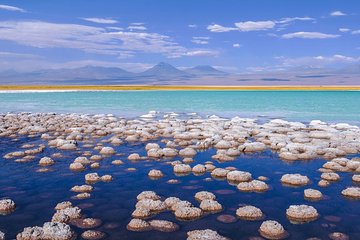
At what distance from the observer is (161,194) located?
37.7ft

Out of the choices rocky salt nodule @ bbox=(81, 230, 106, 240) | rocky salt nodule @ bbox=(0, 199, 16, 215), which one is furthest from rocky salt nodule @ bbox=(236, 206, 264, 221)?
rocky salt nodule @ bbox=(0, 199, 16, 215)

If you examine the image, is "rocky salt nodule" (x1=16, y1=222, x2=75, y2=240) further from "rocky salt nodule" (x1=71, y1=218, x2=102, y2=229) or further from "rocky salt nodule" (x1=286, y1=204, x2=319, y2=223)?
"rocky salt nodule" (x1=286, y1=204, x2=319, y2=223)

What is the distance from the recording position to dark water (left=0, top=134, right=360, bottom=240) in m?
9.02

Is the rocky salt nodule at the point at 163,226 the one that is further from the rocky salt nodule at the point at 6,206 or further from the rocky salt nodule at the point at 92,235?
the rocky salt nodule at the point at 6,206

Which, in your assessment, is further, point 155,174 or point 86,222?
point 155,174

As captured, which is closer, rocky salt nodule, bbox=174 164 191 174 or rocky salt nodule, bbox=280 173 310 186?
rocky salt nodule, bbox=280 173 310 186

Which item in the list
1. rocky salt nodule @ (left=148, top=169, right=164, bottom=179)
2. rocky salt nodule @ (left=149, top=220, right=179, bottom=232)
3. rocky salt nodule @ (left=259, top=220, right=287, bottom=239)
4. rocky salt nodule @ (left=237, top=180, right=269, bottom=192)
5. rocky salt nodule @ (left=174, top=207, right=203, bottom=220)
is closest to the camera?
rocky salt nodule @ (left=259, top=220, right=287, bottom=239)

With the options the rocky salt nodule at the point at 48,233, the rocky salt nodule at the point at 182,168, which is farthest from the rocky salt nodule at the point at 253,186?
the rocky salt nodule at the point at 48,233

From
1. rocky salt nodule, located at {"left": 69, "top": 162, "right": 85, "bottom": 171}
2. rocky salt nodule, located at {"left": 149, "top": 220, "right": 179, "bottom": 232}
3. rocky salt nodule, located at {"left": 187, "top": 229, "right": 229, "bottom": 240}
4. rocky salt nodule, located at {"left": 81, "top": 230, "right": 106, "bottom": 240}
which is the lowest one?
rocky salt nodule, located at {"left": 81, "top": 230, "right": 106, "bottom": 240}

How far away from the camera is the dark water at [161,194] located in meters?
9.02

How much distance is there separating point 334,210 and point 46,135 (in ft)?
53.0

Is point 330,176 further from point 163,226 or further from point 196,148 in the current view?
point 196,148

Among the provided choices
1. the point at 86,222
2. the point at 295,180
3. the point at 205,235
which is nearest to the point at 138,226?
the point at 86,222

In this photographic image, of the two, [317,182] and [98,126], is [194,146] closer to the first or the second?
[317,182]
